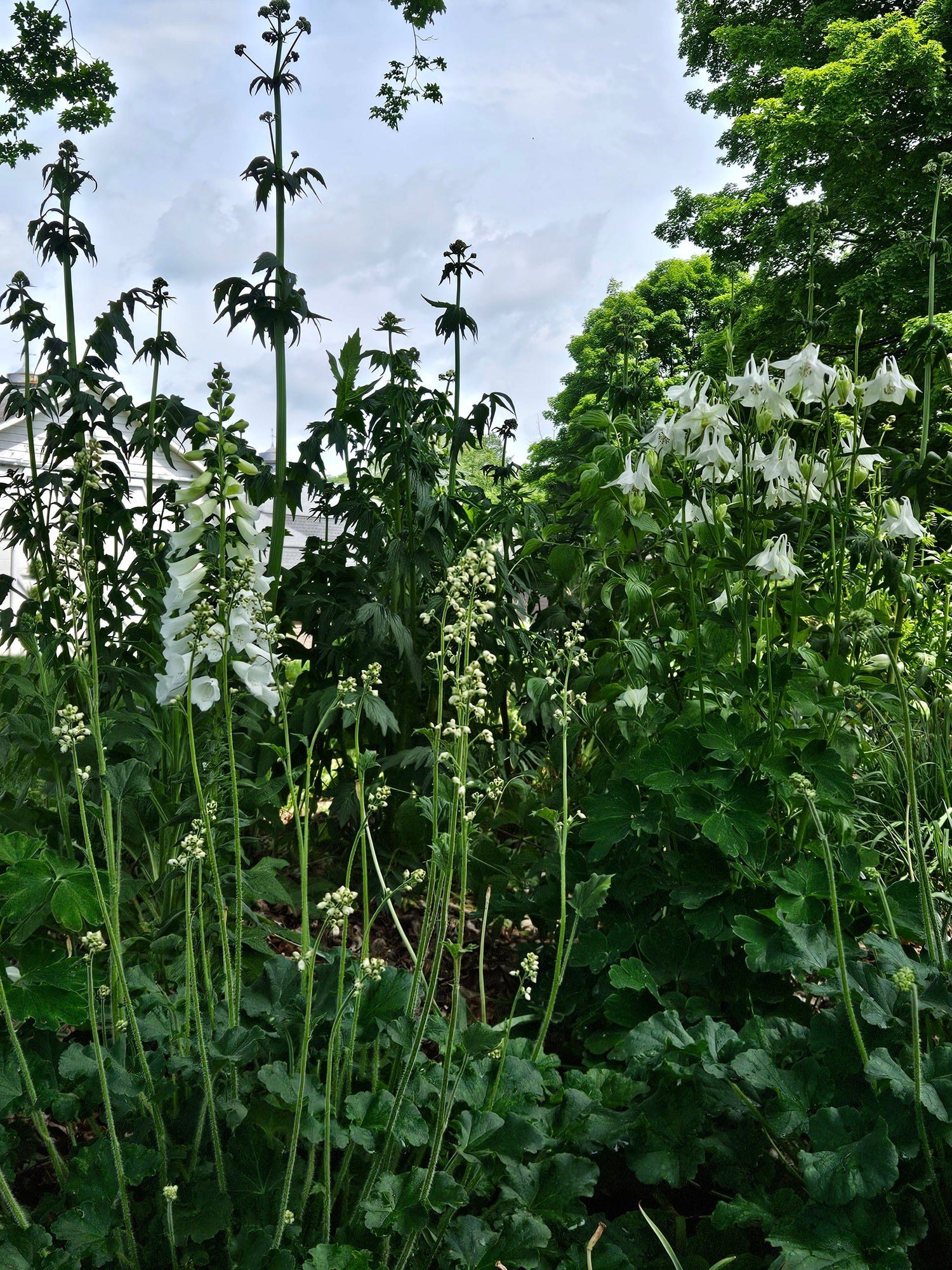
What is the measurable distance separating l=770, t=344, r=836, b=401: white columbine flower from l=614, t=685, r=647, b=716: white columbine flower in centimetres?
73

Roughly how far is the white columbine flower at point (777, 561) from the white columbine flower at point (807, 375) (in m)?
0.34

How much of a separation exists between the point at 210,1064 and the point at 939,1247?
3.71 ft

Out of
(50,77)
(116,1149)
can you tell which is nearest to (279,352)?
Answer: (116,1149)

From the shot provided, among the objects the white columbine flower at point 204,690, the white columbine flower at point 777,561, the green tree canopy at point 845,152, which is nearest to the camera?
the white columbine flower at point 204,690

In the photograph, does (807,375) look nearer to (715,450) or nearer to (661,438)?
(715,450)

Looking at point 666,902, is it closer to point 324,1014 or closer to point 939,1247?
point 939,1247

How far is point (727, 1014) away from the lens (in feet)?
6.21

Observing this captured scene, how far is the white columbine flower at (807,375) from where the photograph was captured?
74.4 inches

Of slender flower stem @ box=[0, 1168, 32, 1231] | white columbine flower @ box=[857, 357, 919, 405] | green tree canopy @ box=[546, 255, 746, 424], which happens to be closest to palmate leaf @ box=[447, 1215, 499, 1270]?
slender flower stem @ box=[0, 1168, 32, 1231]

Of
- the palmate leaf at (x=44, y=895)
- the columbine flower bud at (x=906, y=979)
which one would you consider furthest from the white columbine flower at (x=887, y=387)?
the palmate leaf at (x=44, y=895)

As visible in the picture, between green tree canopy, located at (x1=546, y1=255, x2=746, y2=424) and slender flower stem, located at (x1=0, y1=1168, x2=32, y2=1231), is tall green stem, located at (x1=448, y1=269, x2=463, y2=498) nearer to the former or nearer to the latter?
slender flower stem, located at (x1=0, y1=1168, x2=32, y2=1231)

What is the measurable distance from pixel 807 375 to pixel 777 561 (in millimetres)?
430

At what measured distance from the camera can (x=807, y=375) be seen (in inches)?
75.0

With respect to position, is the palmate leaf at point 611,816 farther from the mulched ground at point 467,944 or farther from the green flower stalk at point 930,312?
the green flower stalk at point 930,312
